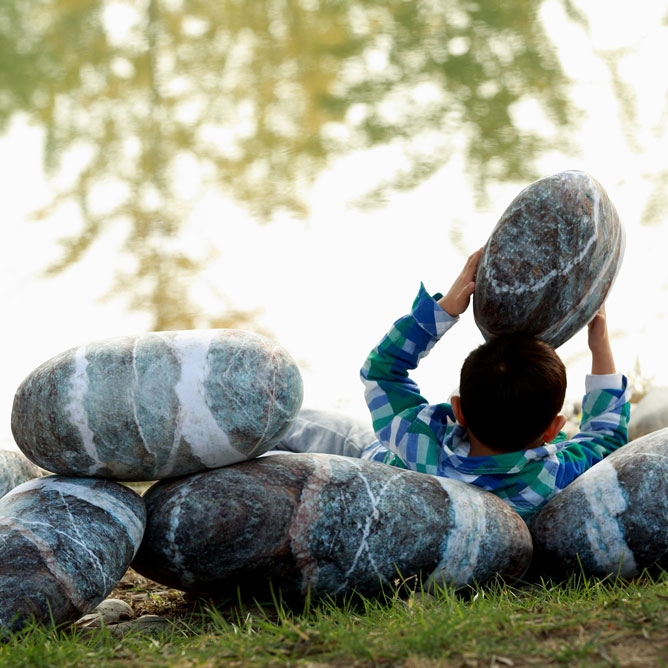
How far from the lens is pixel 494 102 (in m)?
8.23

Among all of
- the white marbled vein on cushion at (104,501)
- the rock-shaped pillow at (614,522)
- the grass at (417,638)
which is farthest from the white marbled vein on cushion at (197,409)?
the rock-shaped pillow at (614,522)

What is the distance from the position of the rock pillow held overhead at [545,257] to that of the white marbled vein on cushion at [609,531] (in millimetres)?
486

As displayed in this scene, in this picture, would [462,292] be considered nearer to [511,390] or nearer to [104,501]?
[511,390]

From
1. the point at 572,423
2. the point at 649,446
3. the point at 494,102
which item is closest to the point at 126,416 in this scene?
the point at 649,446

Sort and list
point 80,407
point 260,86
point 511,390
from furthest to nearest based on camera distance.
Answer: point 260,86
point 511,390
point 80,407

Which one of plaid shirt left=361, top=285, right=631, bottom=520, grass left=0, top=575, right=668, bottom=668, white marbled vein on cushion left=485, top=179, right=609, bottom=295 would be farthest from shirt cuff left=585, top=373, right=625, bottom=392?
grass left=0, top=575, right=668, bottom=668

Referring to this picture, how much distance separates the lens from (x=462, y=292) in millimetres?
2564

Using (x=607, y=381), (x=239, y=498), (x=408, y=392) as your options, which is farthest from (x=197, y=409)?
(x=607, y=381)

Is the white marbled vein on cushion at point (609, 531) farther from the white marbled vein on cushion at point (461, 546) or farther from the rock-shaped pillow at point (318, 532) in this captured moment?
the white marbled vein on cushion at point (461, 546)

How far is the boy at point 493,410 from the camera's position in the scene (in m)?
2.39

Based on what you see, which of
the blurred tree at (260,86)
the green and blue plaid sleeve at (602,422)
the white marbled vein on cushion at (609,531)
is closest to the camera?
the white marbled vein on cushion at (609,531)

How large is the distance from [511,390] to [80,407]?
3.68 feet

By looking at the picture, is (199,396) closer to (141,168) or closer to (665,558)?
(665,558)

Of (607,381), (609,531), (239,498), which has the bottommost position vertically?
(609,531)
